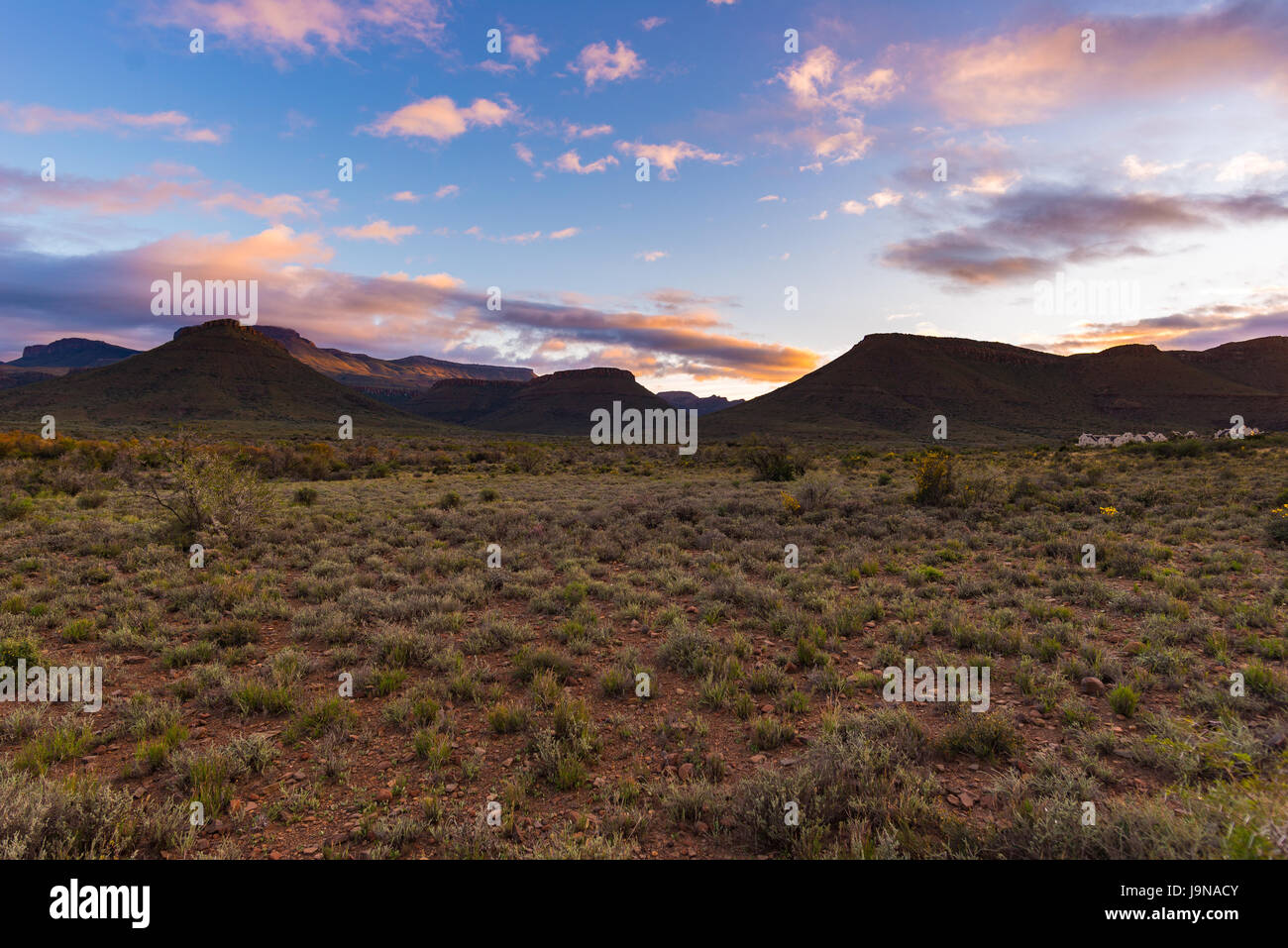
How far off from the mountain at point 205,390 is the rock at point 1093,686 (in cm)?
9075

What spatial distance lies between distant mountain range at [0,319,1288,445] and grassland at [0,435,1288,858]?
203ft

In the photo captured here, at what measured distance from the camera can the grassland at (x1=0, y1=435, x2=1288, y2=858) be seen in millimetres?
3453

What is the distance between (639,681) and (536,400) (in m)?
166

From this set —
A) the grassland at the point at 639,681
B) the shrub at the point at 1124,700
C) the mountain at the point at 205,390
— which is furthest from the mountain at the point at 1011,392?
the mountain at the point at 205,390

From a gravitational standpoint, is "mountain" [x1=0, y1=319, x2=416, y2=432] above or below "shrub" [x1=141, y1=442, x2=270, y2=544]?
above

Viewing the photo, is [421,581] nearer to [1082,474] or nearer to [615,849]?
[615,849]

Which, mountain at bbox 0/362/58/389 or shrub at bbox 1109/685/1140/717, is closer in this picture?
shrub at bbox 1109/685/1140/717

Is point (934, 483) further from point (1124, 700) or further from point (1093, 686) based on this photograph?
point (1124, 700)

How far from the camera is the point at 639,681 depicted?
18.6 feet

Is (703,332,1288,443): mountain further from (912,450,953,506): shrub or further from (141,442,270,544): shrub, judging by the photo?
(141,442,270,544): shrub

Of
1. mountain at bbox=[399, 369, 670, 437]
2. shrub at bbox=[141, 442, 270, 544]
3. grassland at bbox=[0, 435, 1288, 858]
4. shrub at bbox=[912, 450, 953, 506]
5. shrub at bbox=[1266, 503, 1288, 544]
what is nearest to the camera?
grassland at bbox=[0, 435, 1288, 858]

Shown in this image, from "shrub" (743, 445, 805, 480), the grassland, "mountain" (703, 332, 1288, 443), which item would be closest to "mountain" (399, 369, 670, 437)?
"mountain" (703, 332, 1288, 443)

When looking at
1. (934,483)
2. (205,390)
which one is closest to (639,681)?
(934,483)

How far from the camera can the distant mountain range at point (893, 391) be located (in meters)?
79.5
